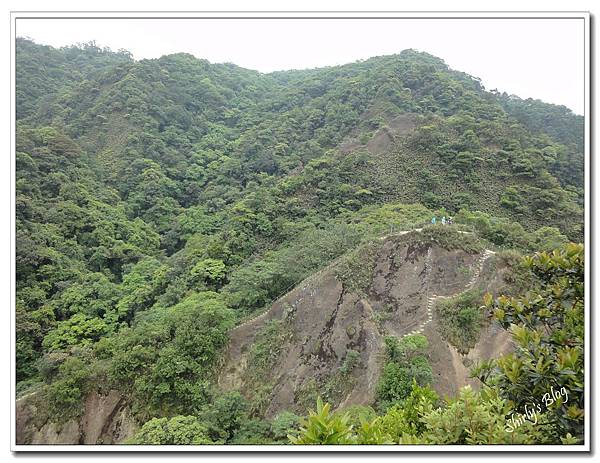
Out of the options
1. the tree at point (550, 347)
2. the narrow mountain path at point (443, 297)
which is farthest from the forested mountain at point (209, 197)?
the tree at point (550, 347)

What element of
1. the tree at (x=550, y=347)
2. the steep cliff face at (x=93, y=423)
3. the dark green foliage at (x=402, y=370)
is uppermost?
the tree at (x=550, y=347)

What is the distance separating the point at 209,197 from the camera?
2783cm

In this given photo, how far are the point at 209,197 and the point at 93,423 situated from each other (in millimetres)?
18133

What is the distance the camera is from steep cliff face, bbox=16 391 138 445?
11.1m

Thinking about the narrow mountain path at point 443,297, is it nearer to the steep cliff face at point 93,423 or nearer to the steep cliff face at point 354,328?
the steep cliff face at point 354,328

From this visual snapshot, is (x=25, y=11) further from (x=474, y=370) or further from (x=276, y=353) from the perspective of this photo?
(x=276, y=353)

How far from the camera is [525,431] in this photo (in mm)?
3199

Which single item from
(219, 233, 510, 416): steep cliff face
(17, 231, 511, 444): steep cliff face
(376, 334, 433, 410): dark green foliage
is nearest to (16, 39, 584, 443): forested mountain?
(17, 231, 511, 444): steep cliff face

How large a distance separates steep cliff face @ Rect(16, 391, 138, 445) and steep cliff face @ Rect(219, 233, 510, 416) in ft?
10.1

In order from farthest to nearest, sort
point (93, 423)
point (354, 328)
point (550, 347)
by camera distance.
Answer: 1. point (354, 328)
2. point (93, 423)
3. point (550, 347)

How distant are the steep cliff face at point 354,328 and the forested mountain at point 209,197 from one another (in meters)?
1.00

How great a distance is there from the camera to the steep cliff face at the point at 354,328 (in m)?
10.9

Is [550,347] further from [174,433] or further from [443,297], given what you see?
[443,297]

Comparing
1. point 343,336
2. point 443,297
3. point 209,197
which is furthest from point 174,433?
point 209,197
